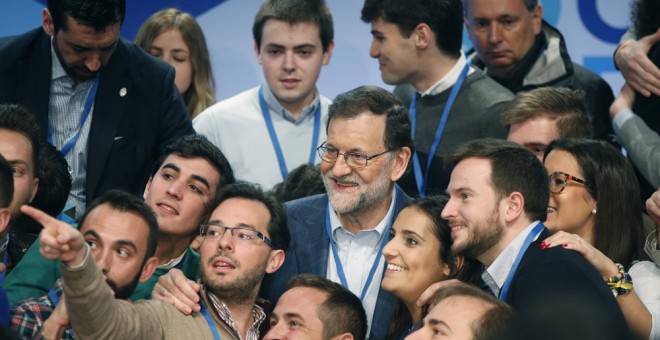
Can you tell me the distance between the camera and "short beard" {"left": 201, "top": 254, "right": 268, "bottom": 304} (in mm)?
3600

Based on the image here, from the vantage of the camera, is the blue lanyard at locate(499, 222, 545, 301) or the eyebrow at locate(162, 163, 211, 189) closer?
the blue lanyard at locate(499, 222, 545, 301)

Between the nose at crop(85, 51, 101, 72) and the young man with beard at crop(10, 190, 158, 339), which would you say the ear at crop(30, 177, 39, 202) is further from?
the nose at crop(85, 51, 101, 72)

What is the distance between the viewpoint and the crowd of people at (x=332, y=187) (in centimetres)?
333

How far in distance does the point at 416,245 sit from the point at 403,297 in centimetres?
21

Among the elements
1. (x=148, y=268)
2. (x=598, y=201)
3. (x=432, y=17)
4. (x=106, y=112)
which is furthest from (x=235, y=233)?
(x=432, y=17)

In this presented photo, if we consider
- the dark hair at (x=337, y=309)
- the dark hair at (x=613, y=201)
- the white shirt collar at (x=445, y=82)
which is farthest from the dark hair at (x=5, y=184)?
the white shirt collar at (x=445, y=82)

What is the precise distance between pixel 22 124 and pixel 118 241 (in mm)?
791

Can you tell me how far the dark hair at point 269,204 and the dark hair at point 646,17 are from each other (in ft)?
6.55

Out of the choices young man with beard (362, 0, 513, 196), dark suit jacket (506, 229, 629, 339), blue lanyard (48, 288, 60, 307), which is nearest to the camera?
dark suit jacket (506, 229, 629, 339)

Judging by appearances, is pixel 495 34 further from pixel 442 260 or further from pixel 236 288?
pixel 236 288

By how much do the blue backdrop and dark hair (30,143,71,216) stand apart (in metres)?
1.98

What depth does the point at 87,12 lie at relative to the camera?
4.04 meters

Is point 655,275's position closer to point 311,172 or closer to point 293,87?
point 311,172

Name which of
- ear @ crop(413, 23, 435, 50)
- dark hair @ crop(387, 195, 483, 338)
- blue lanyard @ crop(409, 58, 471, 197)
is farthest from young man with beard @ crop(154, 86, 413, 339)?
ear @ crop(413, 23, 435, 50)
